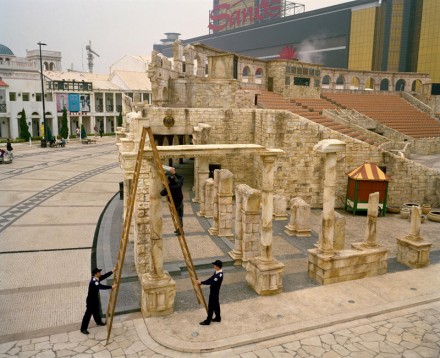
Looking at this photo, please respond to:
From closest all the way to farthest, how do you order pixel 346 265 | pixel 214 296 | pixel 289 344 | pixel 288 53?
pixel 289 344 < pixel 214 296 < pixel 346 265 < pixel 288 53

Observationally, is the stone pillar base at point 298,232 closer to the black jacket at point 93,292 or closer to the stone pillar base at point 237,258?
the stone pillar base at point 237,258

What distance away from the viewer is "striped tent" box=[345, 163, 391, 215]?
1518 cm

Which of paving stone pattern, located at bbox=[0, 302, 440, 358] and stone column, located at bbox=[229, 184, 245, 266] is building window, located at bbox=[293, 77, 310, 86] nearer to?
stone column, located at bbox=[229, 184, 245, 266]

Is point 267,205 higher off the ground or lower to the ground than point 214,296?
higher

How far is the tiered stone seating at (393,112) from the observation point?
27.7m

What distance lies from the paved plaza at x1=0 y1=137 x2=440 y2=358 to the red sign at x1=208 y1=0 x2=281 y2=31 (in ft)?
187

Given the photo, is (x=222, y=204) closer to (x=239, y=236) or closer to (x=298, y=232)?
(x=239, y=236)

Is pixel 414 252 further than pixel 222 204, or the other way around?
pixel 222 204

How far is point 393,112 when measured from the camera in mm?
30453

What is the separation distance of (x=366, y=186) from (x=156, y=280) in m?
10.8

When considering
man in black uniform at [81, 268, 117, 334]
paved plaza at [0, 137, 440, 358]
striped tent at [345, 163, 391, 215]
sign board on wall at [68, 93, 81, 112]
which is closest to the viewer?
paved plaza at [0, 137, 440, 358]

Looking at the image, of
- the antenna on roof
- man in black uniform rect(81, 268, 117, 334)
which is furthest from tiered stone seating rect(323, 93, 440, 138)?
the antenna on roof

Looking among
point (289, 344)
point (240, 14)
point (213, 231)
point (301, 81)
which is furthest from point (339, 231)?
point (240, 14)

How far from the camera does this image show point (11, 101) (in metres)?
40.8
